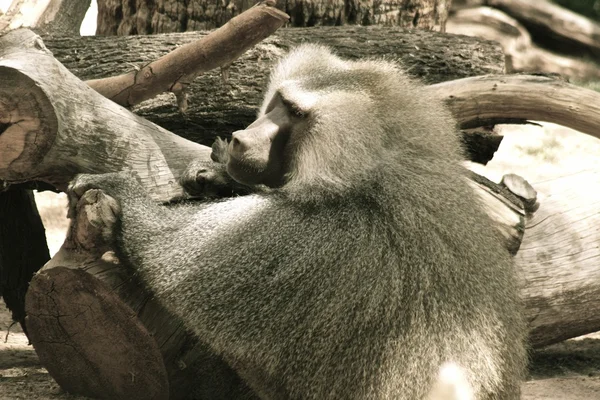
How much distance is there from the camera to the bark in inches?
205

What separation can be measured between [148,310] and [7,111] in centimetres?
114

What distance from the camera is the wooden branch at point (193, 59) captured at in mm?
3838

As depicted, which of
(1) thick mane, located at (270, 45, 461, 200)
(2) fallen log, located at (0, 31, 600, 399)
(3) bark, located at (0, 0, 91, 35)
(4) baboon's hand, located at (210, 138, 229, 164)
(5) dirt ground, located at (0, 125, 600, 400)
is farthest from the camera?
(3) bark, located at (0, 0, 91, 35)

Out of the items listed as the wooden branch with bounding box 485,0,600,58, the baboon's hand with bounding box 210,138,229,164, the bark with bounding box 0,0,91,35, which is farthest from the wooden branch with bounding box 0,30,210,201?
the wooden branch with bounding box 485,0,600,58

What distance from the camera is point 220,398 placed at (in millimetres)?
3848

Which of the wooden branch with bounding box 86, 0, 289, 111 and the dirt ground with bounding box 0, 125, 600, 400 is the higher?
the wooden branch with bounding box 86, 0, 289, 111

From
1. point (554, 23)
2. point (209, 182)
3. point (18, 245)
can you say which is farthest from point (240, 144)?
point (554, 23)

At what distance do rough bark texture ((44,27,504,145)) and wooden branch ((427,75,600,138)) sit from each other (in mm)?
382

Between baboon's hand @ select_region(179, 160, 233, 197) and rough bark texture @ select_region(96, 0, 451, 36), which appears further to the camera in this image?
rough bark texture @ select_region(96, 0, 451, 36)

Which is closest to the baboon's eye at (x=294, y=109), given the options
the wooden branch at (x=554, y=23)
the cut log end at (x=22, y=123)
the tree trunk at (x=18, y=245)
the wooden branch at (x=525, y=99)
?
the cut log end at (x=22, y=123)

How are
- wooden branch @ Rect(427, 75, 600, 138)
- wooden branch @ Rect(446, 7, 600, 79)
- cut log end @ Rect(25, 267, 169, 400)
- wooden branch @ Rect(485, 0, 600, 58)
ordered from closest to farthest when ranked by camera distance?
1. cut log end @ Rect(25, 267, 169, 400)
2. wooden branch @ Rect(427, 75, 600, 138)
3. wooden branch @ Rect(446, 7, 600, 79)
4. wooden branch @ Rect(485, 0, 600, 58)

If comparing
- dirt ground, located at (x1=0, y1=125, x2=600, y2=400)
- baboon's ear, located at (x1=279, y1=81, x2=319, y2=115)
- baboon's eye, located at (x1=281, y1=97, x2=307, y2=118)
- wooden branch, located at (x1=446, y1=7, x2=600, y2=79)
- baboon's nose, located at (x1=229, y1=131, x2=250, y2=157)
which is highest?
baboon's ear, located at (x1=279, y1=81, x2=319, y2=115)

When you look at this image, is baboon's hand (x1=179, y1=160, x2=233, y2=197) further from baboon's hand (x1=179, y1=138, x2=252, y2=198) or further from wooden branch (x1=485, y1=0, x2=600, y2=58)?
wooden branch (x1=485, y1=0, x2=600, y2=58)

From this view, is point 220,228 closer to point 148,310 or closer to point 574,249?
point 148,310
